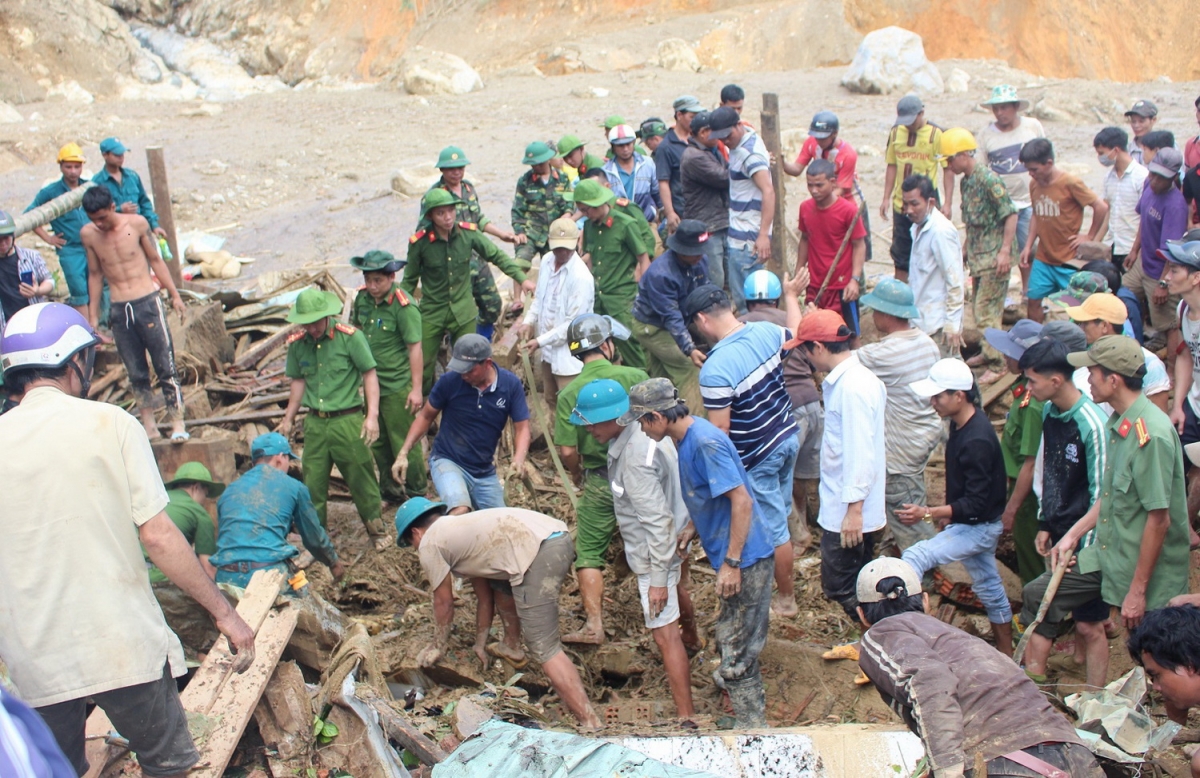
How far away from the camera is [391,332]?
24.8 feet

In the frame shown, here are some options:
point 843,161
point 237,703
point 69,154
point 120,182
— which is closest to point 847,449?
point 237,703

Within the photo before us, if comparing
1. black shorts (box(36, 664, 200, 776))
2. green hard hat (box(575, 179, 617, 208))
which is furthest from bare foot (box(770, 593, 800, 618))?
black shorts (box(36, 664, 200, 776))

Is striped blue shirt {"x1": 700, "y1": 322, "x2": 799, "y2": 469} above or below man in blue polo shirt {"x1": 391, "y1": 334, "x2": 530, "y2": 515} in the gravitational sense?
above

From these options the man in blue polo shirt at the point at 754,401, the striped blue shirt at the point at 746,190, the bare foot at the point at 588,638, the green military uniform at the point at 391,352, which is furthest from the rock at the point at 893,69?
the bare foot at the point at 588,638

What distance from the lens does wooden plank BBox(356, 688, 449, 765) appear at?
14.5 ft

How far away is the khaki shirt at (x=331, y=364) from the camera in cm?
707

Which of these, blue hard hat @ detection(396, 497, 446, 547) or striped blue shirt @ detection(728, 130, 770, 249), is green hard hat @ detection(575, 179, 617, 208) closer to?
striped blue shirt @ detection(728, 130, 770, 249)

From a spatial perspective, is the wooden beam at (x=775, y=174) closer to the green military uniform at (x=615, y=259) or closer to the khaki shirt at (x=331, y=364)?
the green military uniform at (x=615, y=259)

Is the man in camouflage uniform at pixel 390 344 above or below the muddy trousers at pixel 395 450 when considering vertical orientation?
above

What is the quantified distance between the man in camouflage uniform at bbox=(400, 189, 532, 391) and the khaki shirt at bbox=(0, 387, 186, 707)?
4.64 metres

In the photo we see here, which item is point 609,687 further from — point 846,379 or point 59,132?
point 59,132

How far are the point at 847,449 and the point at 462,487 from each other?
8.52 ft

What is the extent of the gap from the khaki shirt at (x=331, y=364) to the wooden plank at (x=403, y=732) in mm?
2823

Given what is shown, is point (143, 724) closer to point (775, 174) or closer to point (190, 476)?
point (190, 476)
